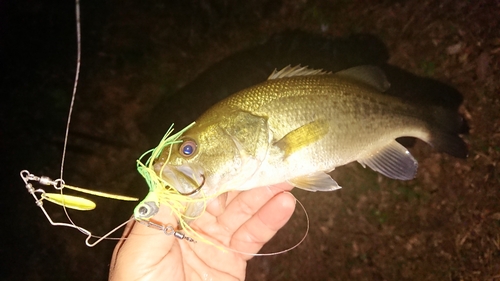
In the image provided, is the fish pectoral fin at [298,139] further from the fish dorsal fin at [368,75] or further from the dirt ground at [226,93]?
the dirt ground at [226,93]

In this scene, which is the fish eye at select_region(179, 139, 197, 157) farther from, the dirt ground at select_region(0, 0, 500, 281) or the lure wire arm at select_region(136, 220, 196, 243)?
the dirt ground at select_region(0, 0, 500, 281)

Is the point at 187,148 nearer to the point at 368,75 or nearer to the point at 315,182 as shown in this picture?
the point at 315,182

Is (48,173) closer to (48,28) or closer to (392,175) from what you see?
(48,28)

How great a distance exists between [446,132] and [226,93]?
1.75 metres

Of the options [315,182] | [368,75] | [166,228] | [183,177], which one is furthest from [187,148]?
[368,75]

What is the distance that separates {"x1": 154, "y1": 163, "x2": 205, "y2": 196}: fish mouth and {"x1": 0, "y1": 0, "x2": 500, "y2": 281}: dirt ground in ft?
4.60

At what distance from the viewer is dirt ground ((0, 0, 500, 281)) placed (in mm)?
2574

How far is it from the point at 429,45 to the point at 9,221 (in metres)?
4.26

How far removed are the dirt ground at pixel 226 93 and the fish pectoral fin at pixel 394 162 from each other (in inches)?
22.0

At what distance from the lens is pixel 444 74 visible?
262 centimetres

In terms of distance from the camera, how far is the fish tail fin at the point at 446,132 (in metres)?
2.22

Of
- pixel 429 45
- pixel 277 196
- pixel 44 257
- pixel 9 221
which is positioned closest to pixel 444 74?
pixel 429 45

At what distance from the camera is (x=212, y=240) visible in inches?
84.8

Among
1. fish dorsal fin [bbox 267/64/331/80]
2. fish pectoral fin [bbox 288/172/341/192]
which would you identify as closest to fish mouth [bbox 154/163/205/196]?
fish pectoral fin [bbox 288/172/341/192]
